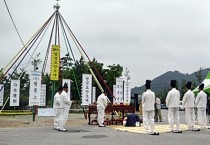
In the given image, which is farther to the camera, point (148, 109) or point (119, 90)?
point (119, 90)

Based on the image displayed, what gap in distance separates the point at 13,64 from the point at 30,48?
1779 mm

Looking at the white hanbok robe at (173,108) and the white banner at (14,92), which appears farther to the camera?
the white banner at (14,92)

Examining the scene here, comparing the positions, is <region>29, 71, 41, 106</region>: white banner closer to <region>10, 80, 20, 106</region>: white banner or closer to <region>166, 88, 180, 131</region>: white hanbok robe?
<region>10, 80, 20, 106</region>: white banner

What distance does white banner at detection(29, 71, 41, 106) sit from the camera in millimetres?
20969

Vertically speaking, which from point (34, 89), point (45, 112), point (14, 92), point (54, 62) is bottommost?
point (45, 112)

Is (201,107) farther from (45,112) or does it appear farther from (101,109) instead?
(45,112)

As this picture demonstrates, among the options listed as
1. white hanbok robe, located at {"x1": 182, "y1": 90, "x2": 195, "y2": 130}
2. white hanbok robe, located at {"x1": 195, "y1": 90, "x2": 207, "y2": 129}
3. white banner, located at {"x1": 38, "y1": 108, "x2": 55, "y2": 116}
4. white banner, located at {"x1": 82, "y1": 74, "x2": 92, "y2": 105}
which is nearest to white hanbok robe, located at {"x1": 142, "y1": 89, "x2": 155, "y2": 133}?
white hanbok robe, located at {"x1": 182, "y1": 90, "x2": 195, "y2": 130}

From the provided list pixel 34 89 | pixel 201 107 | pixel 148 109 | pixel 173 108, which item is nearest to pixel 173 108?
pixel 173 108

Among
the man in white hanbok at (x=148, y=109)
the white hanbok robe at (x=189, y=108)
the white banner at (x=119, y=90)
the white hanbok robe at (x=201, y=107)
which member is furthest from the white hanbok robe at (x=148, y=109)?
the white banner at (x=119, y=90)

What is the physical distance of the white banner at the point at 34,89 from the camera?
20969mm

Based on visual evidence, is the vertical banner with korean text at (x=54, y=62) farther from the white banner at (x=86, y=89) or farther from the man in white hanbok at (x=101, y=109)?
the man in white hanbok at (x=101, y=109)

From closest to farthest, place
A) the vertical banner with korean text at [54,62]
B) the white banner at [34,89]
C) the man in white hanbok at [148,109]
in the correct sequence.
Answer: the man in white hanbok at [148,109]
the white banner at [34,89]
the vertical banner with korean text at [54,62]

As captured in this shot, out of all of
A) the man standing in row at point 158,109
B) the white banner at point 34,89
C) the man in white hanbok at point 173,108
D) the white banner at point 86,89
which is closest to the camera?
the man in white hanbok at point 173,108

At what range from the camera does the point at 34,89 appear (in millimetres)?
21062
